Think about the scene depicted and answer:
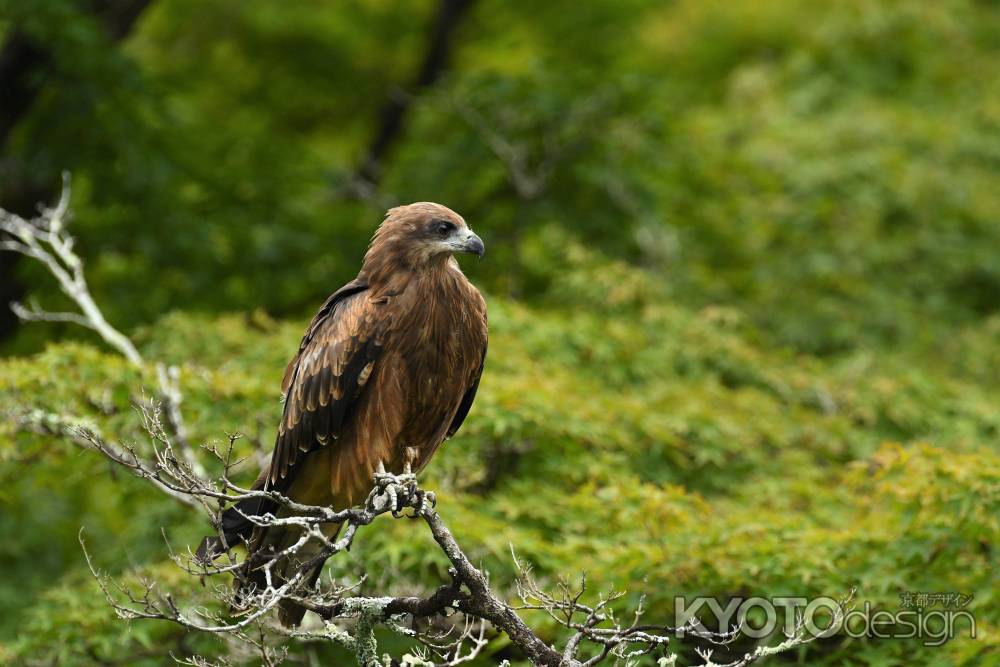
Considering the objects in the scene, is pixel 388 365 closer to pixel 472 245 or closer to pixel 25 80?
pixel 472 245

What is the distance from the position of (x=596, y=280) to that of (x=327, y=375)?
14.7 ft

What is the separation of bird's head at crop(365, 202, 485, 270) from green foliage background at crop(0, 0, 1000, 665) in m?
1.61

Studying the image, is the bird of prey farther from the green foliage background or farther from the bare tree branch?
the green foliage background

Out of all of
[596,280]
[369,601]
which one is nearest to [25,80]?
[596,280]

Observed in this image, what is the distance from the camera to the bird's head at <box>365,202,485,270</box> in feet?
16.8

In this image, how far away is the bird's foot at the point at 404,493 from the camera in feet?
13.9

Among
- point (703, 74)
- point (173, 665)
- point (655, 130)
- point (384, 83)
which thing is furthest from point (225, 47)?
point (173, 665)

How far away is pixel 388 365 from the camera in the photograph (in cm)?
511

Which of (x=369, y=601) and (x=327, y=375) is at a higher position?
(x=327, y=375)

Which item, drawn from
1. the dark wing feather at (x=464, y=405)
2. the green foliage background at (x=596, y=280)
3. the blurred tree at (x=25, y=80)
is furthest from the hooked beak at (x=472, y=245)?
the blurred tree at (x=25, y=80)

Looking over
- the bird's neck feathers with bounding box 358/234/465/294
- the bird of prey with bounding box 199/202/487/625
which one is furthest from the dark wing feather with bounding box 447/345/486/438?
the bird's neck feathers with bounding box 358/234/465/294

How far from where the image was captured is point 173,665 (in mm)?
6371

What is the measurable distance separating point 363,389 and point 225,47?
398 inches

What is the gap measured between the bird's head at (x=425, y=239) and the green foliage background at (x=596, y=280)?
63.2 inches
